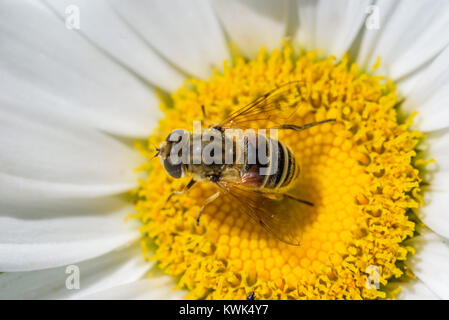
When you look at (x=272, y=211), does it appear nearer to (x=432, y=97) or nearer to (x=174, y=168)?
(x=174, y=168)

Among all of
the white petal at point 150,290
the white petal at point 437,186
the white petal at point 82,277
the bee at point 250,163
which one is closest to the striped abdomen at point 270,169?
the bee at point 250,163

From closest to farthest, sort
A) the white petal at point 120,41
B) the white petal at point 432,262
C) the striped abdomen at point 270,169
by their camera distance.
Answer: the striped abdomen at point 270,169
the white petal at point 432,262
the white petal at point 120,41

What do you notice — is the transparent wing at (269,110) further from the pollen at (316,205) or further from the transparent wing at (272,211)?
the transparent wing at (272,211)

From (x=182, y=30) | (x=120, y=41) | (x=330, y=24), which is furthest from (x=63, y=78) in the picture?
(x=330, y=24)

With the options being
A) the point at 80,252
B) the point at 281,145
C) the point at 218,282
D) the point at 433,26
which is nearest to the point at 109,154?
the point at 80,252

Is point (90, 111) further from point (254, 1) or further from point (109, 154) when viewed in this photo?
point (254, 1)

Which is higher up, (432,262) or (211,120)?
(211,120)
